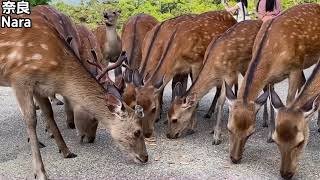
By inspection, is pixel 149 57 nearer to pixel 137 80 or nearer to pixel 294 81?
pixel 137 80

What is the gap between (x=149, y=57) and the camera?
7.70 metres

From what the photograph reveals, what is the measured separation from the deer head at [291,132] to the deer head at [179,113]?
174 centimetres

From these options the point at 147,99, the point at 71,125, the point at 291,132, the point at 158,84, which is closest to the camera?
the point at 291,132

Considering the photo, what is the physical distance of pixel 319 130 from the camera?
727 cm

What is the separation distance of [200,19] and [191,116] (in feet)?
5.89

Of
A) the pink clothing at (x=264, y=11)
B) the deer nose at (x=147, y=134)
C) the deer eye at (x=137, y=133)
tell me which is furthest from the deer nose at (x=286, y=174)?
the pink clothing at (x=264, y=11)

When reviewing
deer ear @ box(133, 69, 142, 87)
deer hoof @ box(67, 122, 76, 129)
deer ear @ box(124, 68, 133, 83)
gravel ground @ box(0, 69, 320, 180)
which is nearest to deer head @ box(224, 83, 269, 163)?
gravel ground @ box(0, 69, 320, 180)

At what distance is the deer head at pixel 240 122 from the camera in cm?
595

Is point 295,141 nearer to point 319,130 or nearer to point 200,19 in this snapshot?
point 319,130

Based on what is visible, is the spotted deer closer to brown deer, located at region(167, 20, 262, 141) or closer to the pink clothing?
brown deer, located at region(167, 20, 262, 141)

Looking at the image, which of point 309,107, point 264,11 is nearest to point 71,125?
point 309,107

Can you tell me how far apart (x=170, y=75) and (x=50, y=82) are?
240cm

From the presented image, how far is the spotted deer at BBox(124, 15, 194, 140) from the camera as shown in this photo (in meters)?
6.98

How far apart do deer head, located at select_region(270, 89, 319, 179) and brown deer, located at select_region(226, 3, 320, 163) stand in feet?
1.65
